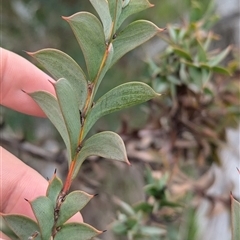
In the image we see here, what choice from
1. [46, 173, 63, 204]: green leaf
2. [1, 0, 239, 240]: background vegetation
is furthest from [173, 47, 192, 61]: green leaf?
[46, 173, 63, 204]: green leaf

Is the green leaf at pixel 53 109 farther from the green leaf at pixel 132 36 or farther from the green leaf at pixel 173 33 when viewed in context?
the green leaf at pixel 173 33

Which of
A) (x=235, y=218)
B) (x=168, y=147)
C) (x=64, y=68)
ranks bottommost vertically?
(x=168, y=147)

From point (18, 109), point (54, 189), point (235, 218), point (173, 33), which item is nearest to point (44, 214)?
point (54, 189)

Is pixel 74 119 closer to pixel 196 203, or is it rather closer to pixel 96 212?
pixel 196 203

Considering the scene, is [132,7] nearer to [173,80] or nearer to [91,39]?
[91,39]

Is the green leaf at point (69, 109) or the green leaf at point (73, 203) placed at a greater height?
the green leaf at point (69, 109)

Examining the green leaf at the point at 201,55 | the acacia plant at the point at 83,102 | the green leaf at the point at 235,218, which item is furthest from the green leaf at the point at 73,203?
the green leaf at the point at 201,55

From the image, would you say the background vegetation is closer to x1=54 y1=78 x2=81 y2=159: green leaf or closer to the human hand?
the human hand
